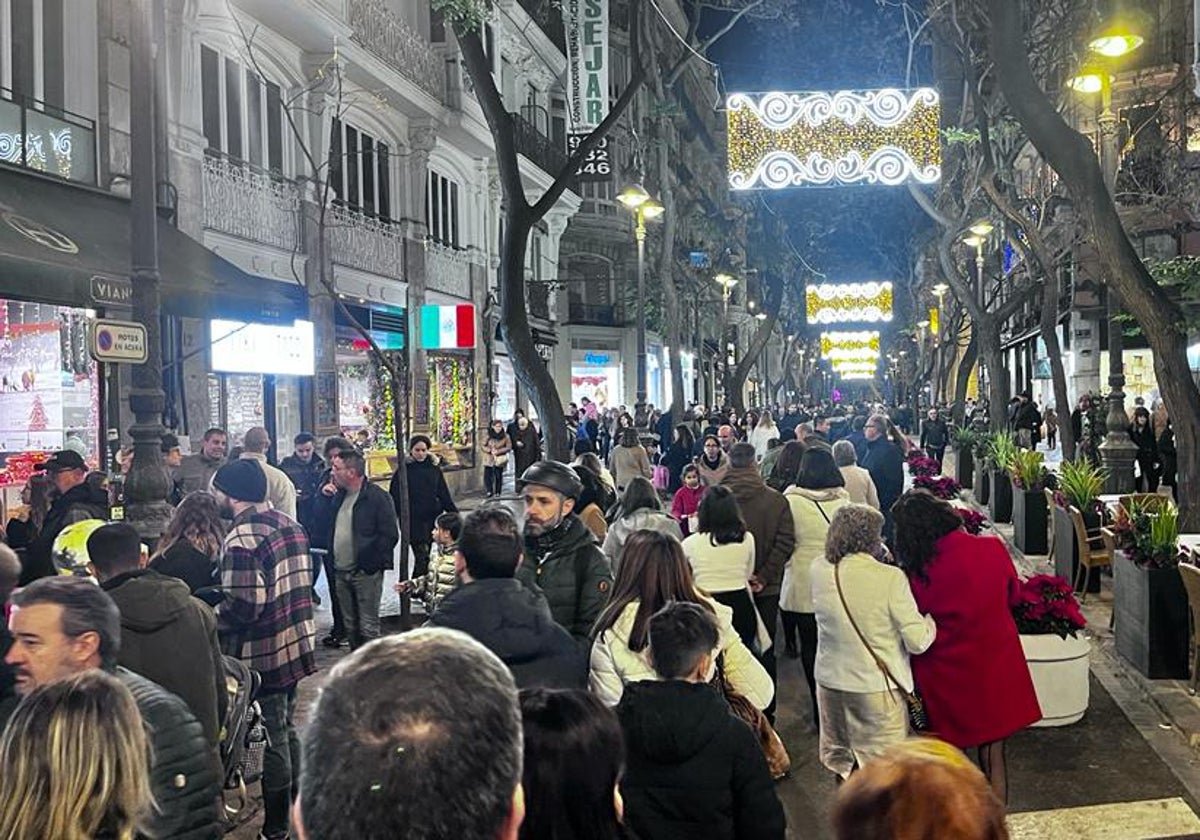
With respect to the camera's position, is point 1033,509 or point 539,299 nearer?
point 1033,509

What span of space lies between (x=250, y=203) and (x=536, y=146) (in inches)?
553

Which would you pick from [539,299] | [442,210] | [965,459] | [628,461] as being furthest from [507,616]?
[539,299]

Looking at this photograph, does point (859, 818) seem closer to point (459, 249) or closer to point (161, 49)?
point (161, 49)

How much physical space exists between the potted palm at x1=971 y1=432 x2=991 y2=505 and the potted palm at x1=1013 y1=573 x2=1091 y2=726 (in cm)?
1342

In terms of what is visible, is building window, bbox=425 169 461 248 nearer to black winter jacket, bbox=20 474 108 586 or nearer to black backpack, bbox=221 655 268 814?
black winter jacket, bbox=20 474 108 586

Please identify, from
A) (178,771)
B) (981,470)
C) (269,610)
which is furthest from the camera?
(981,470)

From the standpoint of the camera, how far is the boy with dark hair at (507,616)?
4508 millimetres

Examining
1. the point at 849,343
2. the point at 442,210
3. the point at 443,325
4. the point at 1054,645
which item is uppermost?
the point at 442,210

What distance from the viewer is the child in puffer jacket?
657 cm

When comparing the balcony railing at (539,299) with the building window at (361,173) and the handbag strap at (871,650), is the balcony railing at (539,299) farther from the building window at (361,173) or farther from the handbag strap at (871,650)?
the handbag strap at (871,650)

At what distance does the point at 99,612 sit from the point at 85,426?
1147 centimetres

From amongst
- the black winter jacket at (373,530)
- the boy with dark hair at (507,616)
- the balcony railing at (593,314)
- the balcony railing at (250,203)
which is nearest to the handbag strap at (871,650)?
the boy with dark hair at (507,616)

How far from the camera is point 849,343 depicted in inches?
2958

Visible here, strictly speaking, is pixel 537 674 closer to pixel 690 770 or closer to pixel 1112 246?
pixel 690 770
